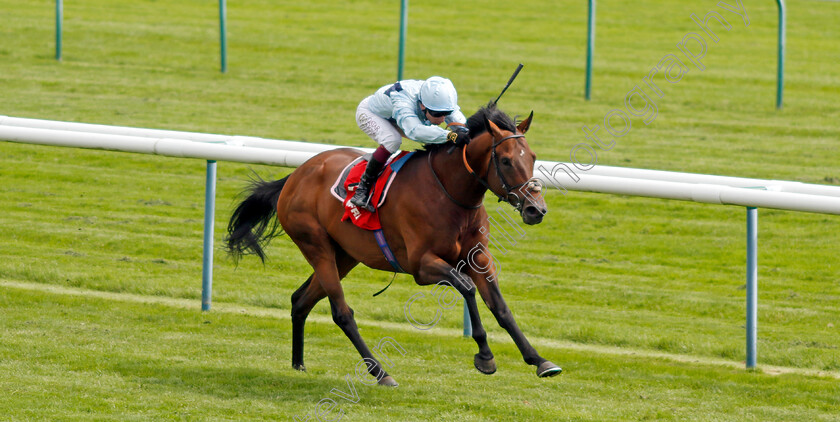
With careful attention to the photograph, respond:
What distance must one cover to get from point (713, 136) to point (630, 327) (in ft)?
20.3

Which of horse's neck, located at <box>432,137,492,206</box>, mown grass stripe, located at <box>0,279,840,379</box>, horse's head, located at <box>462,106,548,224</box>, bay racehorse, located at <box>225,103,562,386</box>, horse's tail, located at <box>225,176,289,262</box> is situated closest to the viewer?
horse's head, located at <box>462,106,548,224</box>

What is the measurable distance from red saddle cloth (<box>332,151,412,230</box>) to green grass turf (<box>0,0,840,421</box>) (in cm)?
84

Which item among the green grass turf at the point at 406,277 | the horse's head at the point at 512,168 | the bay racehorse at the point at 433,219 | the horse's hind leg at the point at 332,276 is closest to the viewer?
the horse's head at the point at 512,168

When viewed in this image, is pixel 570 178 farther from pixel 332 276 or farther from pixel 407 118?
pixel 332 276

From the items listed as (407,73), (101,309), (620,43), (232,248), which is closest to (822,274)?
(232,248)

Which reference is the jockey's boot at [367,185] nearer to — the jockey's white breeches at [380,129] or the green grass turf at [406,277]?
the jockey's white breeches at [380,129]

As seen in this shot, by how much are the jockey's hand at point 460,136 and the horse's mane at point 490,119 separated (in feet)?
0.10

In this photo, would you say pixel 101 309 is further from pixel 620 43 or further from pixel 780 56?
pixel 620 43

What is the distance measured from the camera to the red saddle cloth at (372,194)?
18.5 ft

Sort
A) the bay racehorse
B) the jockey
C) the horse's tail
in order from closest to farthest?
1. the bay racehorse
2. the jockey
3. the horse's tail

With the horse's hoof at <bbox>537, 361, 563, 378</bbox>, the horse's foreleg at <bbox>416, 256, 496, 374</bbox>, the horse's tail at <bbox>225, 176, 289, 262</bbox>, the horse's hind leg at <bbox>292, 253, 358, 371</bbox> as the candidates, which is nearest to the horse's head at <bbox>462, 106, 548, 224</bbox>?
the horse's foreleg at <bbox>416, 256, 496, 374</bbox>

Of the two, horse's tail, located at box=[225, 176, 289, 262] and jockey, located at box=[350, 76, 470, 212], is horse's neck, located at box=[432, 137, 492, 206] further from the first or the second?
horse's tail, located at box=[225, 176, 289, 262]

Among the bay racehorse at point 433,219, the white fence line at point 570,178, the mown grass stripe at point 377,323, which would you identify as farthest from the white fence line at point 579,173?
the mown grass stripe at point 377,323

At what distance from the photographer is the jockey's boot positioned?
18.5 ft
